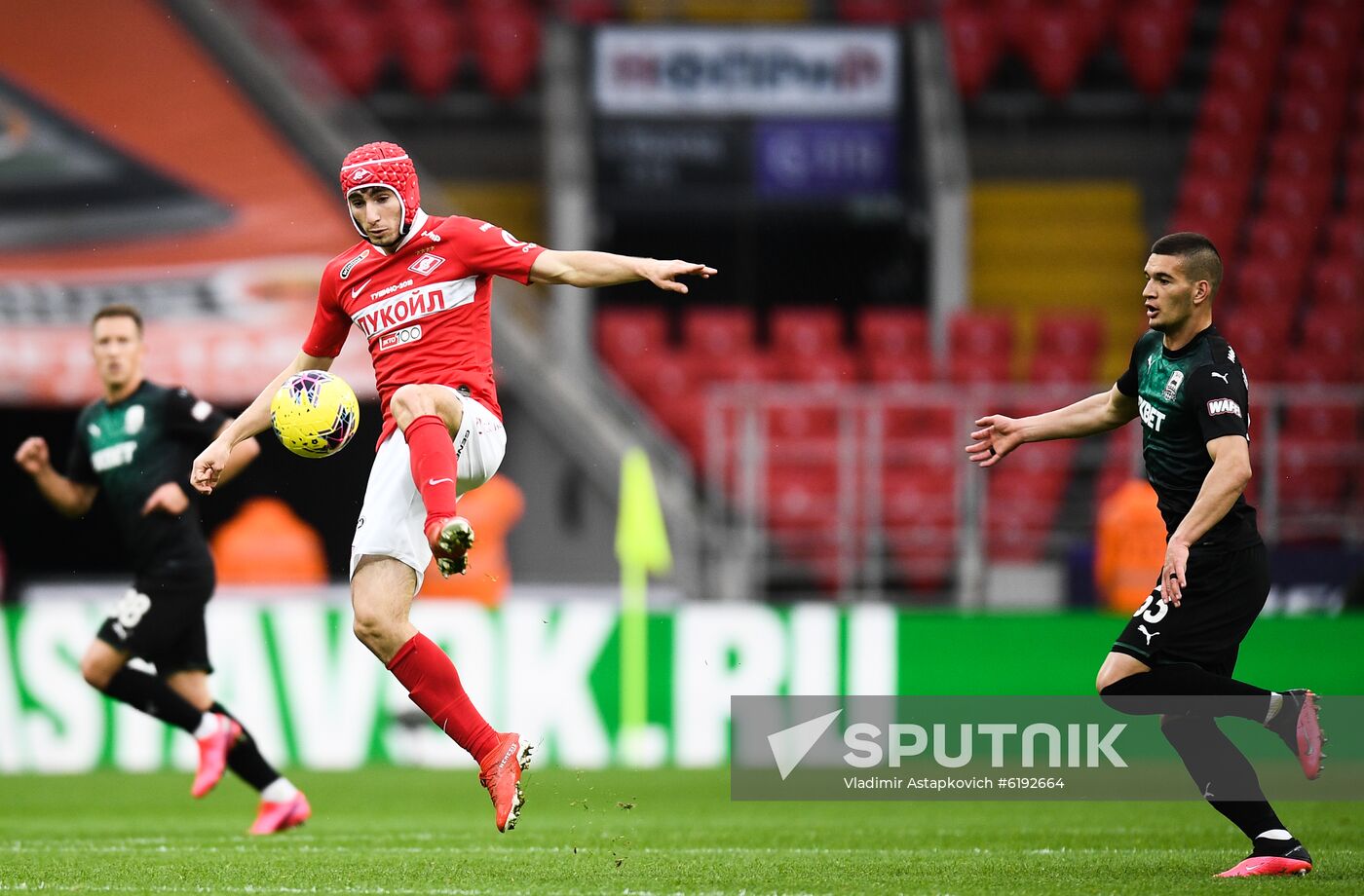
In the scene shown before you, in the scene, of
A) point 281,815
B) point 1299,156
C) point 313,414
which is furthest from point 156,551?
point 1299,156

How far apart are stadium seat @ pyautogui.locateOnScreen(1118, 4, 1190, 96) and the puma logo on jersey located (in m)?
14.0

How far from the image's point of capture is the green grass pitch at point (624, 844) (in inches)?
226

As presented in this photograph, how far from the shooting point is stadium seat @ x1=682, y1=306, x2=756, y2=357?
1664 centimetres

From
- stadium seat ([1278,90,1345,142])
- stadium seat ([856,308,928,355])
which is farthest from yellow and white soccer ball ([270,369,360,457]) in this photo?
stadium seat ([1278,90,1345,142])

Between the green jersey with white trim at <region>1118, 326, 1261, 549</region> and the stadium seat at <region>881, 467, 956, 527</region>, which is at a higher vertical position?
the green jersey with white trim at <region>1118, 326, 1261, 549</region>

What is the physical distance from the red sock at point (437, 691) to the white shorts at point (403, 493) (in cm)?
23

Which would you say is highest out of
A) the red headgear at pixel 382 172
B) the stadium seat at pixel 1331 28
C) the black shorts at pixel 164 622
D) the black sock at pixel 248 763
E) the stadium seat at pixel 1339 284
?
the stadium seat at pixel 1331 28

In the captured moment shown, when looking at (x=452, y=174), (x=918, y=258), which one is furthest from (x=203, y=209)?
(x=918, y=258)

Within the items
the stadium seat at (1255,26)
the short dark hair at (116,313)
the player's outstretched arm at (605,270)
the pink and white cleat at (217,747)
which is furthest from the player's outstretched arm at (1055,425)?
the stadium seat at (1255,26)

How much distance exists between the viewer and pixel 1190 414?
6.02 m

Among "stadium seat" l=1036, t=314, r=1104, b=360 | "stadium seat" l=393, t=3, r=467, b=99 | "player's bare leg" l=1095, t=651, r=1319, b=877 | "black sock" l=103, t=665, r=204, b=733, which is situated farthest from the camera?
"stadium seat" l=393, t=3, r=467, b=99

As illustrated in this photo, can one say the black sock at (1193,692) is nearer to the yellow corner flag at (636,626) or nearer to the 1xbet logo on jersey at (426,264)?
the 1xbet logo on jersey at (426,264)

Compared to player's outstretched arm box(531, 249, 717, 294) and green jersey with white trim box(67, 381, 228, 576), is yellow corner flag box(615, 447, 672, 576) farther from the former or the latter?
player's outstretched arm box(531, 249, 717, 294)

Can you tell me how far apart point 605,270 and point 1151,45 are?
1454 centimetres
